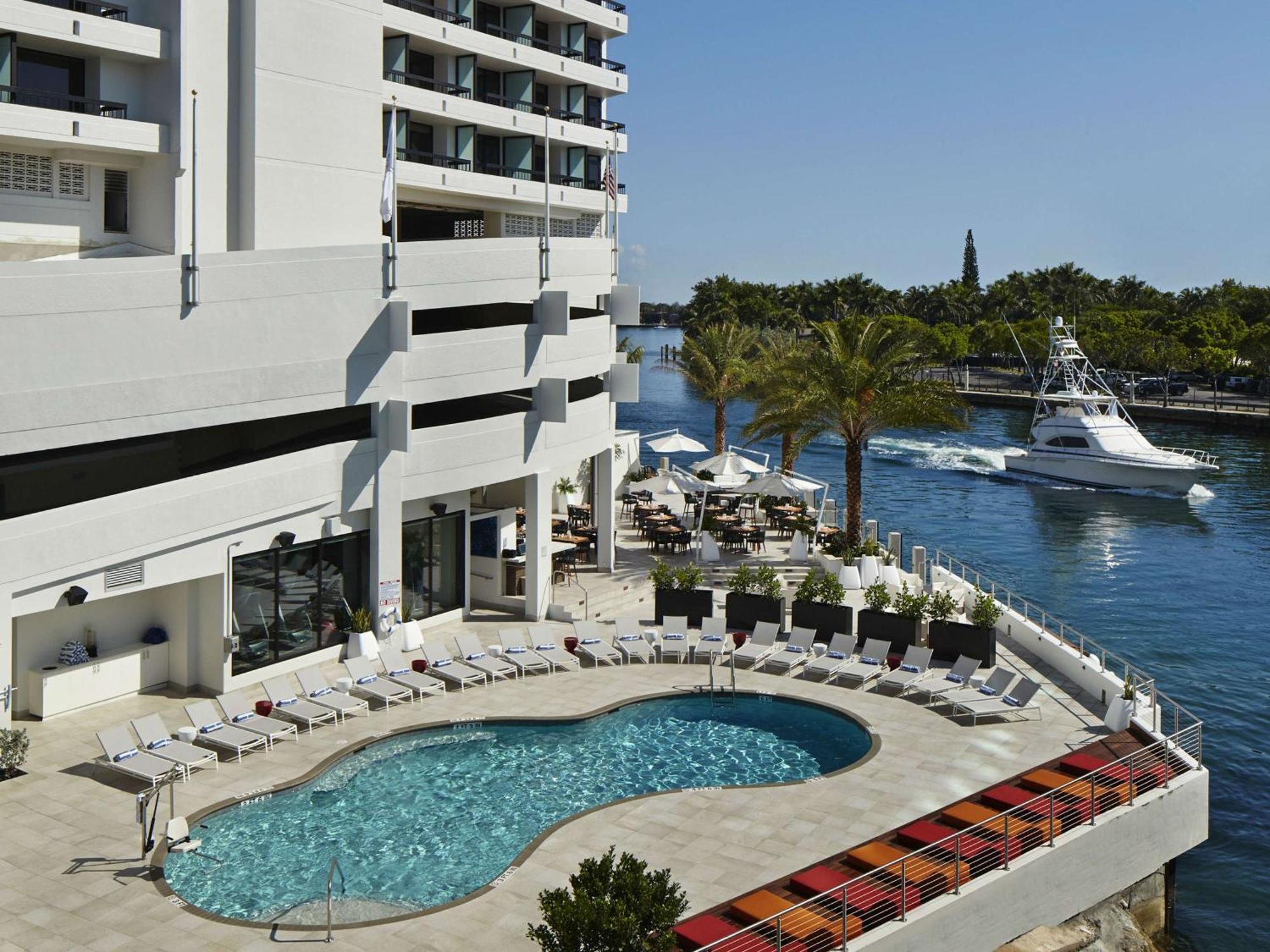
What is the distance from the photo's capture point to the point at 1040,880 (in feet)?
55.7

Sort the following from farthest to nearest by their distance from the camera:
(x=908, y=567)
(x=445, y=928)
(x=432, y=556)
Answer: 1. (x=908, y=567)
2. (x=432, y=556)
3. (x=445, y=928)

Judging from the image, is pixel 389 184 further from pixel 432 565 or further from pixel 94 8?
pixel 432 565

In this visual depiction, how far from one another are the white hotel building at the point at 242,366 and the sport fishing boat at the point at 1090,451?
146ft

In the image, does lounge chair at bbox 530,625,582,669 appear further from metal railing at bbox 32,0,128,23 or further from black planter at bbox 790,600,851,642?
metal railing at bbox 32,0,128,23

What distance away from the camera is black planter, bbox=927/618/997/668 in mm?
25375

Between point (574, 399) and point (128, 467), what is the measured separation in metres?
14.4

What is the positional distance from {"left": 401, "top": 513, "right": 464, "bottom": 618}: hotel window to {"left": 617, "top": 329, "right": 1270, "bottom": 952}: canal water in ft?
51.7

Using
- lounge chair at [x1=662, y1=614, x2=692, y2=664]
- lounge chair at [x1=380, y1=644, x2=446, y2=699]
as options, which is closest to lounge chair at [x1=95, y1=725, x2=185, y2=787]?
lounge chair at [x1=380, y1=644, x2=446, y2=699]

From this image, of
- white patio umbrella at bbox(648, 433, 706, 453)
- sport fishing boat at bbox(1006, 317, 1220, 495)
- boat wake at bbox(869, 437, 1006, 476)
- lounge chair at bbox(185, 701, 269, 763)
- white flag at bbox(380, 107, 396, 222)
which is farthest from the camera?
boat wake at bbox(869, 437, 1006, 476)

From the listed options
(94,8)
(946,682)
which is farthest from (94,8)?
(946,682)

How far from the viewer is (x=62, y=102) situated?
25.3 meters

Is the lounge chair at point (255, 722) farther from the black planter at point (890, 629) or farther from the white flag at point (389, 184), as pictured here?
the black planter at point (890, 629)

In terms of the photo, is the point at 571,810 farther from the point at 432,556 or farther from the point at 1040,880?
the point at 432,556

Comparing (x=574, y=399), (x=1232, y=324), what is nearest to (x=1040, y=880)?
(x=574, y=399)
